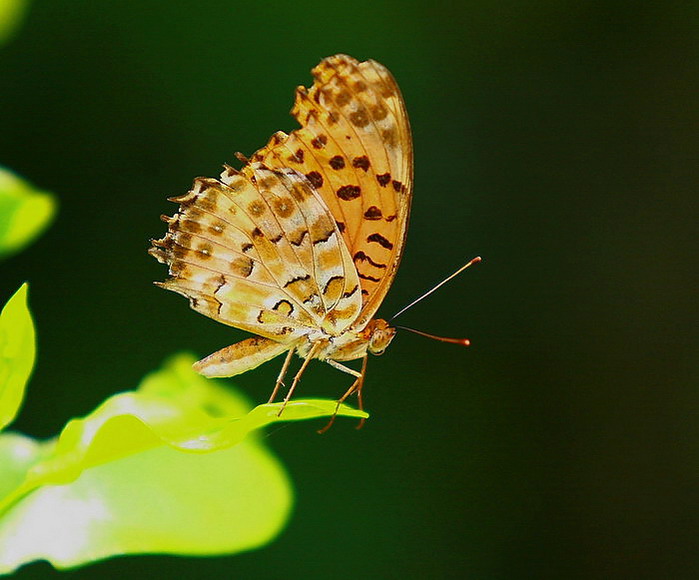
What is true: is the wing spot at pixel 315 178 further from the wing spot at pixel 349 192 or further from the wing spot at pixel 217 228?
the wing spot at pixel 217 228

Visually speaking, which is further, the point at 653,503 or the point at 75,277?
the point at 653,503

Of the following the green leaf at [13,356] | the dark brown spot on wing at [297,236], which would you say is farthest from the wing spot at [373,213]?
the green leaf at [13,356]

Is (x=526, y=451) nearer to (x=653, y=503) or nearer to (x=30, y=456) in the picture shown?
(x=653, y=503)

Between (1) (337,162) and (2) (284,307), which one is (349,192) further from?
(2) (284,307)

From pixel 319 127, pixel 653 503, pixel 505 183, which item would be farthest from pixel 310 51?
pixel 653 503

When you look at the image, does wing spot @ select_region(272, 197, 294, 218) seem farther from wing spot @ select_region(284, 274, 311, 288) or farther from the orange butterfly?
wing spot @ select_region(284, 274, 311, 288)

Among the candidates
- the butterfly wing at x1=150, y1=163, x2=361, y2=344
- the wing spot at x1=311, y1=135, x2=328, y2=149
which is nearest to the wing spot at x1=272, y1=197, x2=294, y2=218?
the butterfly wing at x1=150, y1=163, x2=361, y2=344

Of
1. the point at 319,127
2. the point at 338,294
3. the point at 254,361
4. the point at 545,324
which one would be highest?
the point at 319,127
